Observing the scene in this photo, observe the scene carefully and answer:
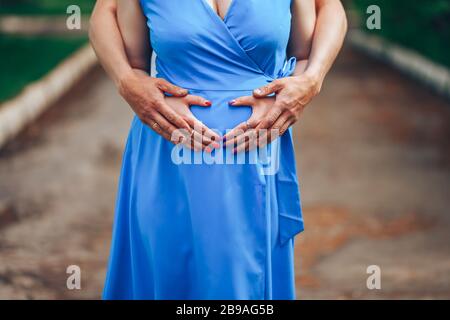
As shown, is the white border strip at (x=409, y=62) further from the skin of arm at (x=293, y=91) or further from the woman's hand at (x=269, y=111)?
the woman's hand at (x=269, y=111)

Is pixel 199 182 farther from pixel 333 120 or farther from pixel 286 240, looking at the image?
pixel 333 120

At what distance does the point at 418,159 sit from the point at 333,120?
222 centimetres

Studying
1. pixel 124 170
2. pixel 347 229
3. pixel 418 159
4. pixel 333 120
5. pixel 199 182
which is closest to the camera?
pixel 199 182

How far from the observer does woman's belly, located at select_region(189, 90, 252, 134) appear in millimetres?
2389

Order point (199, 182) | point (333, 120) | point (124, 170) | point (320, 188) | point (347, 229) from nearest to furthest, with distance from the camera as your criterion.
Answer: point (199, 182) < point (124, 170) < point (347, 229) < point (320, 188) < point (333, 120)

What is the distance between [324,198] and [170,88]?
169 inches

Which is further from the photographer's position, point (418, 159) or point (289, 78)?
point (418, 159)

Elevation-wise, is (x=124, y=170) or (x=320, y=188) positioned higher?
(x=320, y=188)

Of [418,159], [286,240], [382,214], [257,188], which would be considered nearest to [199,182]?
[257,188]

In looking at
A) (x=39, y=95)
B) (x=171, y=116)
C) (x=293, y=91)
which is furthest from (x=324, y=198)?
(x=39, y=95)

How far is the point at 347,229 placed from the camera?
5.81 m

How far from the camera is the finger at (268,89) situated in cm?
238

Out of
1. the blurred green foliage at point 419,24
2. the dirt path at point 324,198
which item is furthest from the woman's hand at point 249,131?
the blurred green foliage at point 419,24

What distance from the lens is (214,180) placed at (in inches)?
93.0
